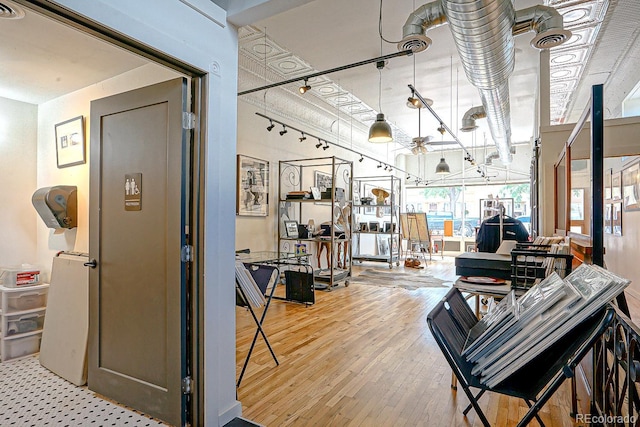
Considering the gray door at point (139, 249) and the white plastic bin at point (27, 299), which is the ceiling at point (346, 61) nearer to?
the gray door at point (139, 249)

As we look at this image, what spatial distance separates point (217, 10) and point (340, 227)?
19.9 ft

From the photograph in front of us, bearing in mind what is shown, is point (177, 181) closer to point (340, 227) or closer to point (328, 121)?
point (340, 227)

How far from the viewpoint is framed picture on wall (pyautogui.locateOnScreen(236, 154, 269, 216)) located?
587cm

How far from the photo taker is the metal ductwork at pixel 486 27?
9.10 ft

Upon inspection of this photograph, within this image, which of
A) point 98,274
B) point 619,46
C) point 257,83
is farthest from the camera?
point 257,83

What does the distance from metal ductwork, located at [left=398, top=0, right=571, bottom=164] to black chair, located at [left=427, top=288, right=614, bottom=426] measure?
86.4 inches

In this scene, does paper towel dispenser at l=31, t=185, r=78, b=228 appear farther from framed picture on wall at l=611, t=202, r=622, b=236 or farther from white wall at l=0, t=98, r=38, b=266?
framed picture on wall at l=611, t=202, r=622, b=236

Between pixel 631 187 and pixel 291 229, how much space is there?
5.14 meters

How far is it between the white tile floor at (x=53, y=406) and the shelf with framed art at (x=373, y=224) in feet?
21.7

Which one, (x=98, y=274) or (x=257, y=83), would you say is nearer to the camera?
(x=98, y=274)

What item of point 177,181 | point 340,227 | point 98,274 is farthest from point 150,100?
point 340,227

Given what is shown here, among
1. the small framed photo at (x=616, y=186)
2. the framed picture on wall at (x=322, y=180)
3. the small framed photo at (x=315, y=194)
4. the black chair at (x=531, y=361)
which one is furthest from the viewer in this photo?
the framed picture on wall at (x=322, y=180)

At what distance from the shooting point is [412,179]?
13.1 metres

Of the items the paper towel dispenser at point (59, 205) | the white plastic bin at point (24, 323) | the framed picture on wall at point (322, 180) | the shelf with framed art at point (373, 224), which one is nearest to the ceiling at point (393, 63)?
the framed picture on wall at point (322, 180)
